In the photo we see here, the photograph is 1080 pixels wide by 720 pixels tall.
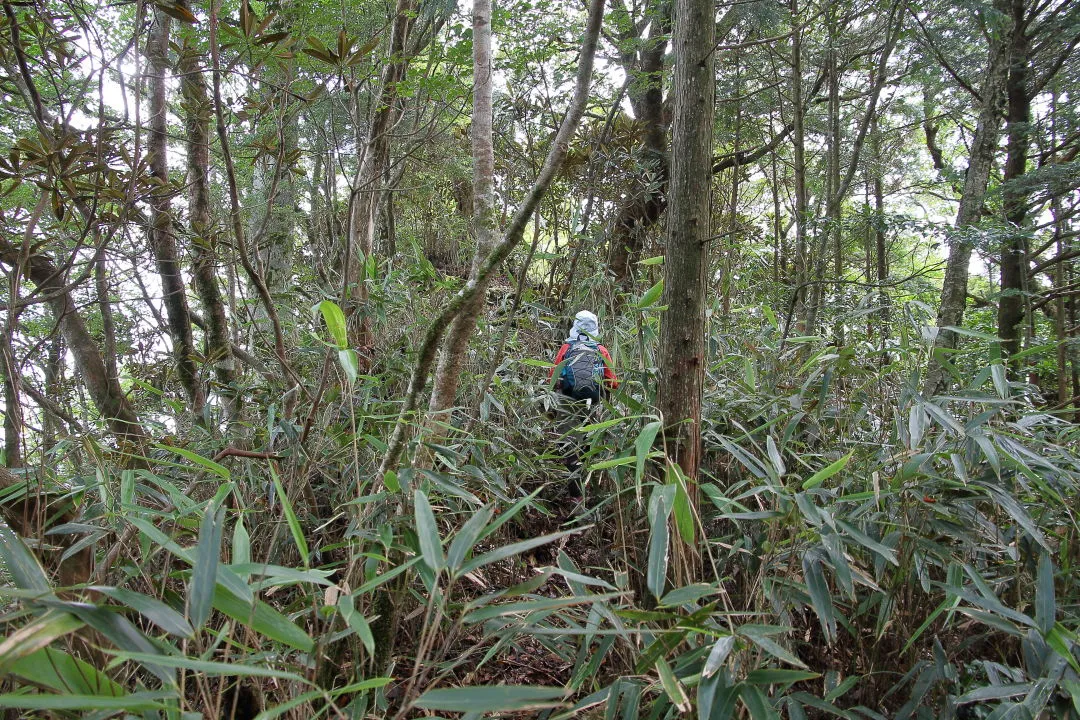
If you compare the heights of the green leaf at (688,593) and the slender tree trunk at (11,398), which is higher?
the slender tree trunk at (11,398)

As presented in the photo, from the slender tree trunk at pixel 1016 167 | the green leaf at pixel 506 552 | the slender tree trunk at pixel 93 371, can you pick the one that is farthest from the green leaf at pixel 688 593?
the slender tree trunk at pixel 1016 167

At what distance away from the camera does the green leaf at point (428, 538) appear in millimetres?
971

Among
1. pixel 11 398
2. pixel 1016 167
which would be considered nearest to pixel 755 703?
pixel 11 398

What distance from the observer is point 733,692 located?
108 cm

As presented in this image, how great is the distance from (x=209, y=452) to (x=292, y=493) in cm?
70

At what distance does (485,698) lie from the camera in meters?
0.83

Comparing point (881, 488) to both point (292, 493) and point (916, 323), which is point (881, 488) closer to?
point (916, 323)

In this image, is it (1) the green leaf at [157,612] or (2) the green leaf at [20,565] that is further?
(2) the green leaf at [20,565]

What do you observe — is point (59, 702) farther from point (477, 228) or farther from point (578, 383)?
point (578, 383)

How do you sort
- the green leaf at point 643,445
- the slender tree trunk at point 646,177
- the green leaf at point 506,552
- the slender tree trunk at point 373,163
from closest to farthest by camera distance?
the green leaf at point 506,552 < the green leaf at point 643,445 < the slender tree trunk at point 373,163 < the slender tree trunk at point 646,177

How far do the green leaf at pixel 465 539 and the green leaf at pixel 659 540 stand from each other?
0.31 metres

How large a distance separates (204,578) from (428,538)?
34cm

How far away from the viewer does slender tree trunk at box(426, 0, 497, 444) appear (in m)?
1.78

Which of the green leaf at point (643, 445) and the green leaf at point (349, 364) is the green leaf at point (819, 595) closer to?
the green leaf at point (643, 445)
